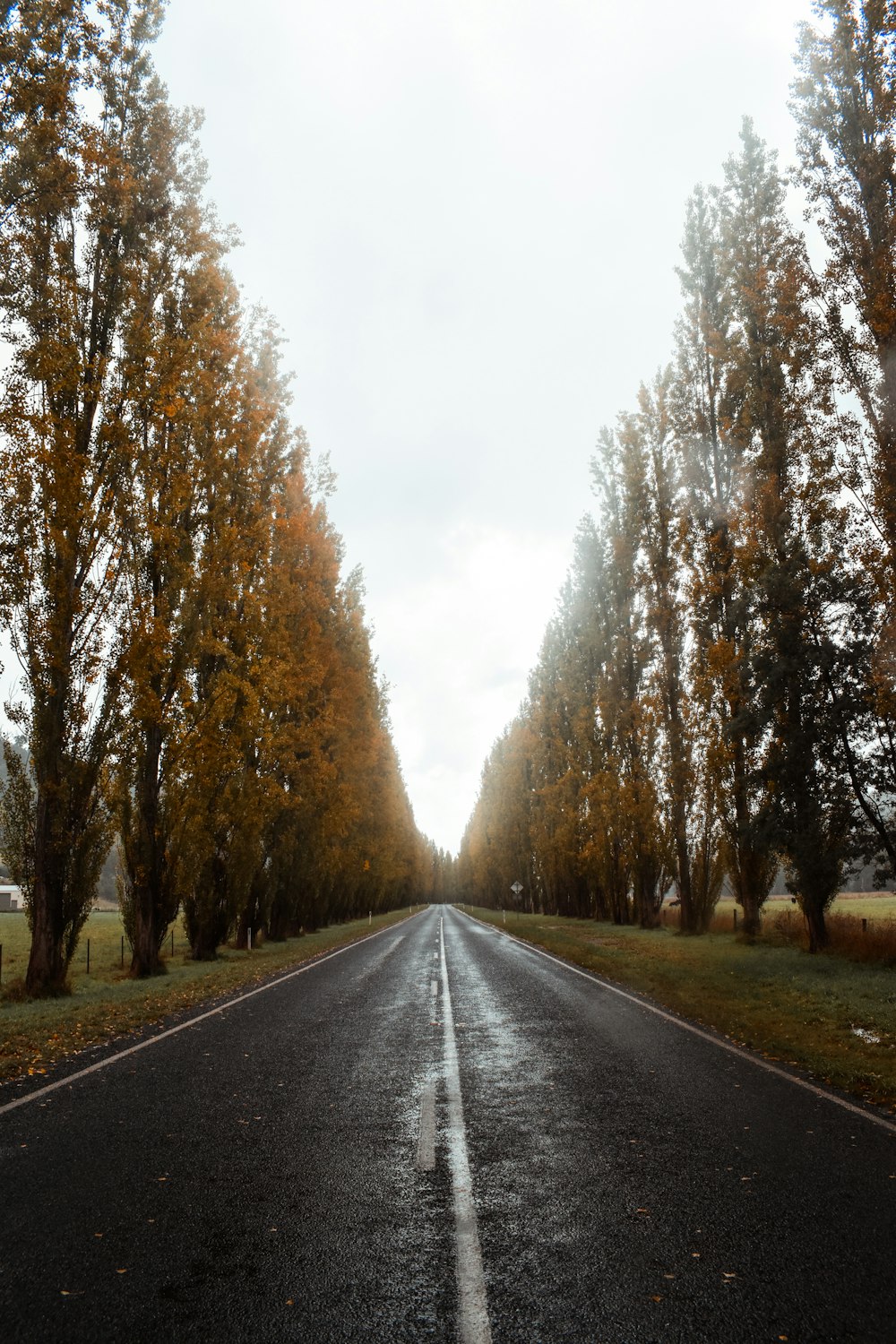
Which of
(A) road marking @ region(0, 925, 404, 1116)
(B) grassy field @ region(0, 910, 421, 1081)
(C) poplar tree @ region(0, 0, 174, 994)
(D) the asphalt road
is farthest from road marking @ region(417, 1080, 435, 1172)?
(C) poplar tree @ region(0, 0, 174, 994)

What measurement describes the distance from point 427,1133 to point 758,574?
605 inches

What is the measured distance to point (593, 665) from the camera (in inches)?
1515

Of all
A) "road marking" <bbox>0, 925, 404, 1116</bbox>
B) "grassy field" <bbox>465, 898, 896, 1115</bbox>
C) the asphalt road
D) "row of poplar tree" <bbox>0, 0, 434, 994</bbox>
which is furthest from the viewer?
"row of poplar tree" <bbox>0, 0, 434, 994</bbox>

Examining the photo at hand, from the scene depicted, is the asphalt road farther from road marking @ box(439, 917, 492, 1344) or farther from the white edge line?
the white edge line

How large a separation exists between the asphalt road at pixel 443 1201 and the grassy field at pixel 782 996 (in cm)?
115

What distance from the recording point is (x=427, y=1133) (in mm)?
5754

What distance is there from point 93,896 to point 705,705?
16.5 m

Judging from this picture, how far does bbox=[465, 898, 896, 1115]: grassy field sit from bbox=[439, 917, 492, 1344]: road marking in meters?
3.59

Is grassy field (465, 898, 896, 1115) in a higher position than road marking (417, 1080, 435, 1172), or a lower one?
lower

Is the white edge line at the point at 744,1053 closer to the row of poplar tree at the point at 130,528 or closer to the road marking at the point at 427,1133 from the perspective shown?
the road marking at the point at 427,1133

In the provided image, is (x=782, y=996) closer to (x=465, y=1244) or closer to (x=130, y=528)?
(x=465, y=1244)

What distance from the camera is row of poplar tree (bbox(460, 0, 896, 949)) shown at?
1517 cm

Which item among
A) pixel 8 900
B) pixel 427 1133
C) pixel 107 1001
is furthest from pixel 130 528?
pixel 8 900

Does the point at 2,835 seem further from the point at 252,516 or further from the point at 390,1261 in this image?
the point at 390,1261
